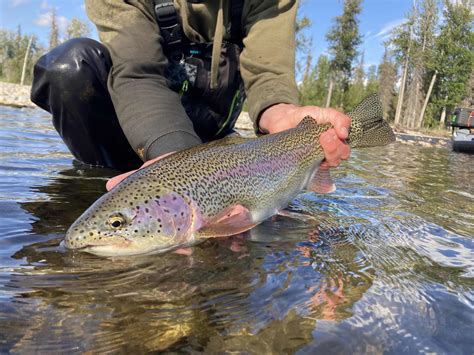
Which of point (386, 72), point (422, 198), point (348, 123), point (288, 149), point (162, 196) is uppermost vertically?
point (386, 72)

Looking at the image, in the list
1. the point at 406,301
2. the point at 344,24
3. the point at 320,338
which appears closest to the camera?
the point at 320,338

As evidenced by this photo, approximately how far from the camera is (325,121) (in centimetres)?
263

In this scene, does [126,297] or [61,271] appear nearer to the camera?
[126,297]

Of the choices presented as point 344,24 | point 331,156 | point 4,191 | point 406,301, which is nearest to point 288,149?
point 331,156

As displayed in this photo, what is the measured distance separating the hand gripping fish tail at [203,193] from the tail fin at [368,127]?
293mm

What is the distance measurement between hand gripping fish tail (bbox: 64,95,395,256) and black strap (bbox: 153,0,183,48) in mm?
1057

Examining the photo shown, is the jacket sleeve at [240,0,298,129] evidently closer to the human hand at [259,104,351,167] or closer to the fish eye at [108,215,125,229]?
the human hand at [259,104,351,167]

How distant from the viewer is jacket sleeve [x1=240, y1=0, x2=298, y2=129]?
2895 millimetres

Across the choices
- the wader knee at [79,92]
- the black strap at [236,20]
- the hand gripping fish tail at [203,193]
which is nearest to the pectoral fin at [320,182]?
the hand gripping fish tail at [203,193]

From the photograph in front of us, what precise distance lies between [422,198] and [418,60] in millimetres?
37150

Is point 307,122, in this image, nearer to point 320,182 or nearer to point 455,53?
point 320,182

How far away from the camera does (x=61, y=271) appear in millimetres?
1571

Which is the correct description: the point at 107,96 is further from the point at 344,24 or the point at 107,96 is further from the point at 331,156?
the point at 344,24

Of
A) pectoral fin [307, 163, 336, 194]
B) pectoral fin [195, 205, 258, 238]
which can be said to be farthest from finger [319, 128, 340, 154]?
pectoral fin [195, 205, 258, 238]
